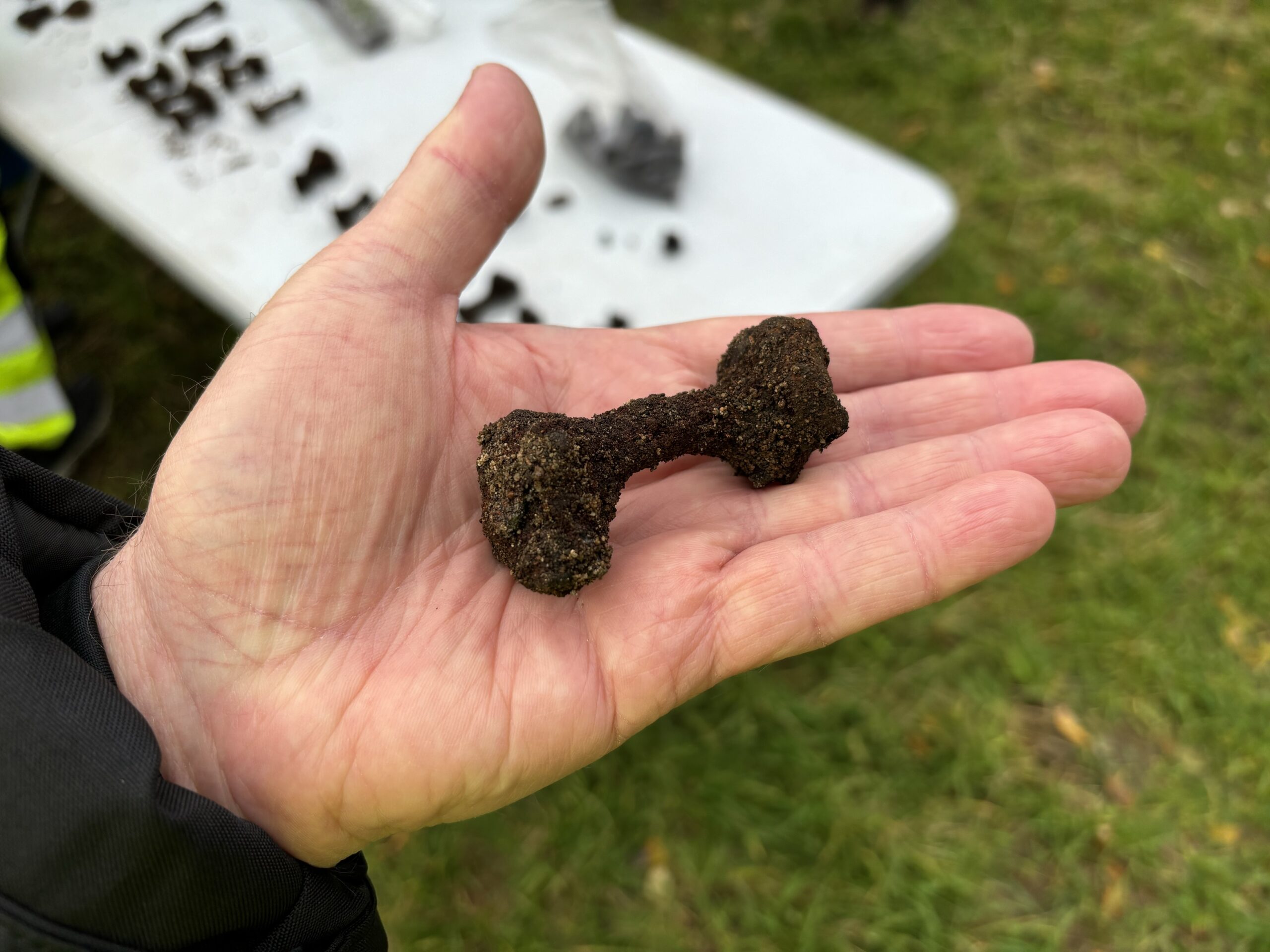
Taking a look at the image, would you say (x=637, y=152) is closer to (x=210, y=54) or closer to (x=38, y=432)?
(x=210, y=54)

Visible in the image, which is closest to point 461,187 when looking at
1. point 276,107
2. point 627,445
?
point 627,445

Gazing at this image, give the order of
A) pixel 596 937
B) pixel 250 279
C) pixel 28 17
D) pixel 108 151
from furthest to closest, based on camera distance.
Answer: pixel 28 17 → pixel 108 151 → pixel 250 279 → pixel 596 937

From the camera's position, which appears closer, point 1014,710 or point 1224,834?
point 1224,834

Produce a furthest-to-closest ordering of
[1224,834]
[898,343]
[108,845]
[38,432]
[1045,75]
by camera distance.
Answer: [1045,75] < [38,432] < [1224,834] < [898,343] < [108,845]

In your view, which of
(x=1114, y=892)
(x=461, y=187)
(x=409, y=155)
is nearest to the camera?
(x=461, y=187)

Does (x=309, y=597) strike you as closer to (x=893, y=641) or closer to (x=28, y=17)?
(x=893, y=641)

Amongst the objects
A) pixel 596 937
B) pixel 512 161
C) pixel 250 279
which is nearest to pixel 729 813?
pixel 596 937
